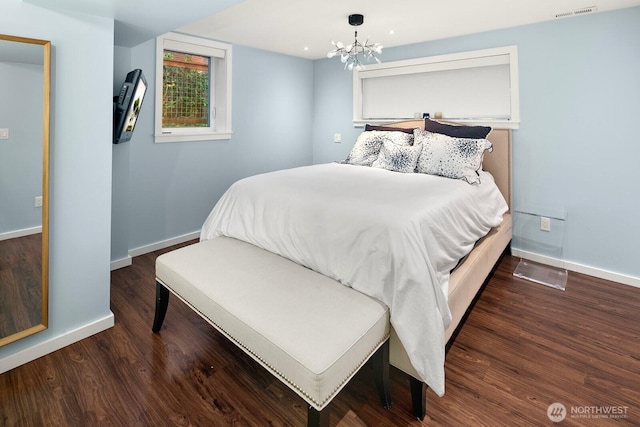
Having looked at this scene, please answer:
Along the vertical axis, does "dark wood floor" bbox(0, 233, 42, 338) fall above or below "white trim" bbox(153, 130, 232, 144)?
below

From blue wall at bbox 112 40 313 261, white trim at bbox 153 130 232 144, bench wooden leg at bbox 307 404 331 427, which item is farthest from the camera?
white trim at bbox 153 130 232 144

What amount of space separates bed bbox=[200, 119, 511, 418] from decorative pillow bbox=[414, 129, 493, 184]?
54mm

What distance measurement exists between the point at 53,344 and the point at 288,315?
4.86 feet

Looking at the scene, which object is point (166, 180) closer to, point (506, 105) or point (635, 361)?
point (506, 105)

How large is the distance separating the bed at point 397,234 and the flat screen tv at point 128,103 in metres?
0.94

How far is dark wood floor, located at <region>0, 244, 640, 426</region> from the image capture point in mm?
1547

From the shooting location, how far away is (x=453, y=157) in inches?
115

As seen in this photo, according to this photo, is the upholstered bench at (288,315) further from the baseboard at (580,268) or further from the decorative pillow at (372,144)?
the baseboard at (580,268)

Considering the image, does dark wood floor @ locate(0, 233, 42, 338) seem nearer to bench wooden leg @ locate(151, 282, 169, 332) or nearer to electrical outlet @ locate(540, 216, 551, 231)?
bench wooden leg @ locate(151, 282, 169, 332)

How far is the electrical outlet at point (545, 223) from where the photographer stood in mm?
3176

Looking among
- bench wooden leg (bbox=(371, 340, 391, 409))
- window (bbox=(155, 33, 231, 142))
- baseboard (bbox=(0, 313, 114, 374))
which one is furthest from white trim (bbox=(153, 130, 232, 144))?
bench wooden leg (bbox=(371, 340, 391, 409))

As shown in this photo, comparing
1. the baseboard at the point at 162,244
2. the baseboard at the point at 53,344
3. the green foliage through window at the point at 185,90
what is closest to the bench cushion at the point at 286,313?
the baseboard at the point at 53,344

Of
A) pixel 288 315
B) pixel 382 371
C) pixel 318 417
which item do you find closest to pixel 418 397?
pixel 382 371

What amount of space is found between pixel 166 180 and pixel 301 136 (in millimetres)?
2077
